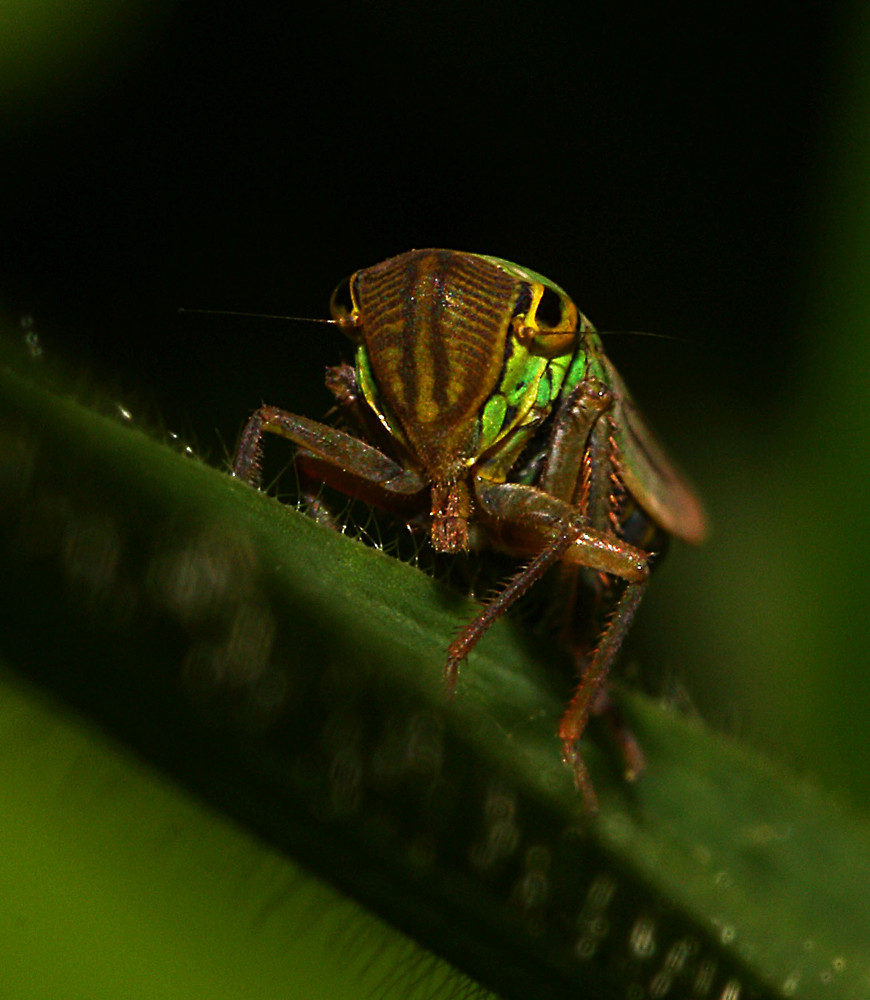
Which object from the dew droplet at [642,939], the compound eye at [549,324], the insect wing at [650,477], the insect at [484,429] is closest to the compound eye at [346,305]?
the insect at [484,429]

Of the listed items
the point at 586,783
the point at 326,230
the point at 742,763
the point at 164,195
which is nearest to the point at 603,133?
the point at 326,230

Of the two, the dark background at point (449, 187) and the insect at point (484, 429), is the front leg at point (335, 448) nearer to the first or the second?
the insect at point (484, 429)

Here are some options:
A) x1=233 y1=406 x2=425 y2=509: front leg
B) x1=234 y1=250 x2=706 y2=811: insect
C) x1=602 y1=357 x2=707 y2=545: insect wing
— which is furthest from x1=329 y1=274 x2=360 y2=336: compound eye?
x1=602 y1=357 x2=707 y2=545: insect wing

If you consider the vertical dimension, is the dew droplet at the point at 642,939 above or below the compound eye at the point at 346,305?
below

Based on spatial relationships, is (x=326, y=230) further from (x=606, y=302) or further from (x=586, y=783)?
(x=586, y=783)

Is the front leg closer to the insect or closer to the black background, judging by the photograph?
the insect
